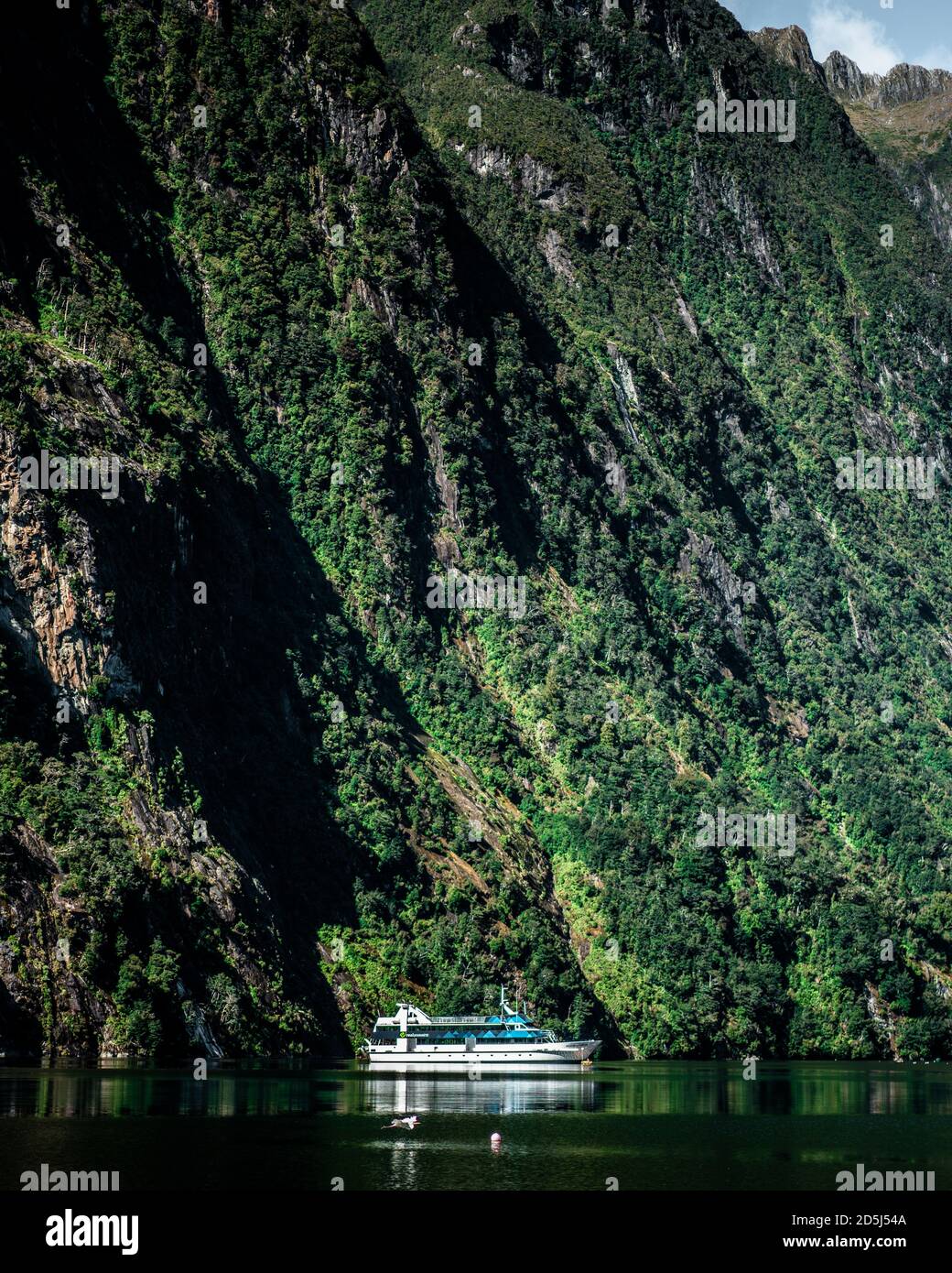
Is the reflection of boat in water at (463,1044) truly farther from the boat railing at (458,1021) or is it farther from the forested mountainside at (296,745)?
the forested mountainside at (296,745)

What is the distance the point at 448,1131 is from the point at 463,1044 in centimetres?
4773

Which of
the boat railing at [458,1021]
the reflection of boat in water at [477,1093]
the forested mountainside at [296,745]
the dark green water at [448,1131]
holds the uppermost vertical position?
the forested mountainside at [296,745]

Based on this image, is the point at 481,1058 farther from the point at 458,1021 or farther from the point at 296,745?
the point at 296,745

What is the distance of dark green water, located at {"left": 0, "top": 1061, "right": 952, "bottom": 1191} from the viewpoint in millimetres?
66812

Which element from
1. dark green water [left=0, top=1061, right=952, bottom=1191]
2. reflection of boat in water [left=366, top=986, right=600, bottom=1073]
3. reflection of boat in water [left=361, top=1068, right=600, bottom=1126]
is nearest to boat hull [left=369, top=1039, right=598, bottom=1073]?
reflection of boat in water [left=366, top=986, right=600, bottom=1073]

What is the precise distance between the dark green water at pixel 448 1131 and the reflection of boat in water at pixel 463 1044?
8497mm

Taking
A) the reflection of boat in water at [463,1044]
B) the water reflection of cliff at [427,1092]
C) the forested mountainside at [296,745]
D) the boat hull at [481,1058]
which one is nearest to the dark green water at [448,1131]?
the water reflection of cliff at [427,1092]

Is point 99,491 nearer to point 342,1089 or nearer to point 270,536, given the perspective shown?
point 270,536

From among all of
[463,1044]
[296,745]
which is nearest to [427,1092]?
[463,1044]

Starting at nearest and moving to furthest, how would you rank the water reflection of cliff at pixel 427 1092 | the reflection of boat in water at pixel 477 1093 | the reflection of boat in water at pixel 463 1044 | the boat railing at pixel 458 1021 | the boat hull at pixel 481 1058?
the water reflection of cliff at pixel 427 1092 → the reflection of boat in water at pixel 477 1093 → the boat hull at pixel 481 1058 → the reflection of boat in water at pixel 463 1044 → the boat railing at pixel 458 1021

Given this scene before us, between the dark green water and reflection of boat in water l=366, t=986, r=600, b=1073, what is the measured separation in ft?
27.9

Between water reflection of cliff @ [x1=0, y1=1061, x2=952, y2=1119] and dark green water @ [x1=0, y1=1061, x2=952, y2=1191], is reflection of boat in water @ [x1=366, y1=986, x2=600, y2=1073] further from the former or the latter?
dark green water @ [x1=0, y1=1061, x2=952, y2=1191]

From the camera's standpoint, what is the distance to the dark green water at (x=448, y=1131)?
6681 centimetres

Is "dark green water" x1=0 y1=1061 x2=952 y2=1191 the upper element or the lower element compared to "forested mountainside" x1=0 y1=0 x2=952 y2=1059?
lower
